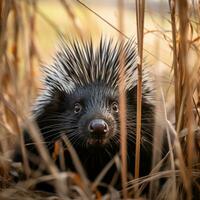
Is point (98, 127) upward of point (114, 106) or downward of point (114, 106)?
downward

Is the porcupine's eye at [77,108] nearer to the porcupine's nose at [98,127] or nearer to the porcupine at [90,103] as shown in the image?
the porcupine at [90,103]

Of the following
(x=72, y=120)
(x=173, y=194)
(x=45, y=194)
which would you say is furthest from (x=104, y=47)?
(x=173, y=194)

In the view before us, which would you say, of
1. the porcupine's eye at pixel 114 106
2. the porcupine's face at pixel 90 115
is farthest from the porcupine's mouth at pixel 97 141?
the porcupine's eye at pixel 114 106

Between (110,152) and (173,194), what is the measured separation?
3.68 feet

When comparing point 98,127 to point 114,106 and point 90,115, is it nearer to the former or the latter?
point 90,115

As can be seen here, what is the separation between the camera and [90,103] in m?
4.49

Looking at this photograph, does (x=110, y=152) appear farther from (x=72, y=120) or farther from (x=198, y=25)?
(x=198, y=25)

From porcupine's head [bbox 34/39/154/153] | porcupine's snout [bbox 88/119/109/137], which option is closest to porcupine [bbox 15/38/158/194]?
porcupine's head [bbox 34/39/154/153]

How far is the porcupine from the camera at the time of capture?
4.46 meters

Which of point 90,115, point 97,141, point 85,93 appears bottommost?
point 97,141

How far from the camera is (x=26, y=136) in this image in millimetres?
4836

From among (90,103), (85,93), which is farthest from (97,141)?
(85,93)

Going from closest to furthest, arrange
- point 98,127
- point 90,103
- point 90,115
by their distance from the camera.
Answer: point 98,127 → point 90,115 → point 90,103

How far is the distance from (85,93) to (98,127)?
530mm
